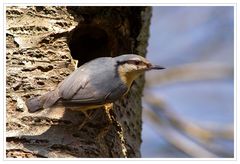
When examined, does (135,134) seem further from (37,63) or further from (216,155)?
(216,155)

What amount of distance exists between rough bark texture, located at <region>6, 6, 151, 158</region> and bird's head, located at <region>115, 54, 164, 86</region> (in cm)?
17

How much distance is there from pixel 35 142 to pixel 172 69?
8.19ft

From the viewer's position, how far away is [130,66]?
229cm

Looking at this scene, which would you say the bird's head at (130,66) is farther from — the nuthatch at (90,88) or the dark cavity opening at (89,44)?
the dark cavity opening at (89,44)

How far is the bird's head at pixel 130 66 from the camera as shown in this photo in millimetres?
2236

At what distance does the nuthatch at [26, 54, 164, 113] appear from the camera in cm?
205

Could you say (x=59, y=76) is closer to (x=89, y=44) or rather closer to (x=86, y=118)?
(x=86, y=118)

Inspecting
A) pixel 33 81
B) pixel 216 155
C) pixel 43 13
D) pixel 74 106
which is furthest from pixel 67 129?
pixel 216 155

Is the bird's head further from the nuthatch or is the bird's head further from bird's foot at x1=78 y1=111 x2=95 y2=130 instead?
bird's foot at x1=78 y1=111 x2=95 y2=130

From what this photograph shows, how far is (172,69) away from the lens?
173 inches

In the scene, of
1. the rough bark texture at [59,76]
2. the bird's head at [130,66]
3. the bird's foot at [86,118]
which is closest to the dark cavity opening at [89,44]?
the rough bark texture at [59,76]

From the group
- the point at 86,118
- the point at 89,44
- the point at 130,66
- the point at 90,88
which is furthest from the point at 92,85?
the point at 89,44

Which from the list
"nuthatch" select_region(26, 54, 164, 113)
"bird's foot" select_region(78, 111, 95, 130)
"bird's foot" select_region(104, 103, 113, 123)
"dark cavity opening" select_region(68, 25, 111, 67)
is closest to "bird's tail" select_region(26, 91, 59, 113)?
"nuthatch" select_region(26, 54, 164, 113)

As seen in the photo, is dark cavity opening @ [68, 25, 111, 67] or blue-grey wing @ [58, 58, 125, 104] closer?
blue-grey wing @ [58, 58, 125, 104]
